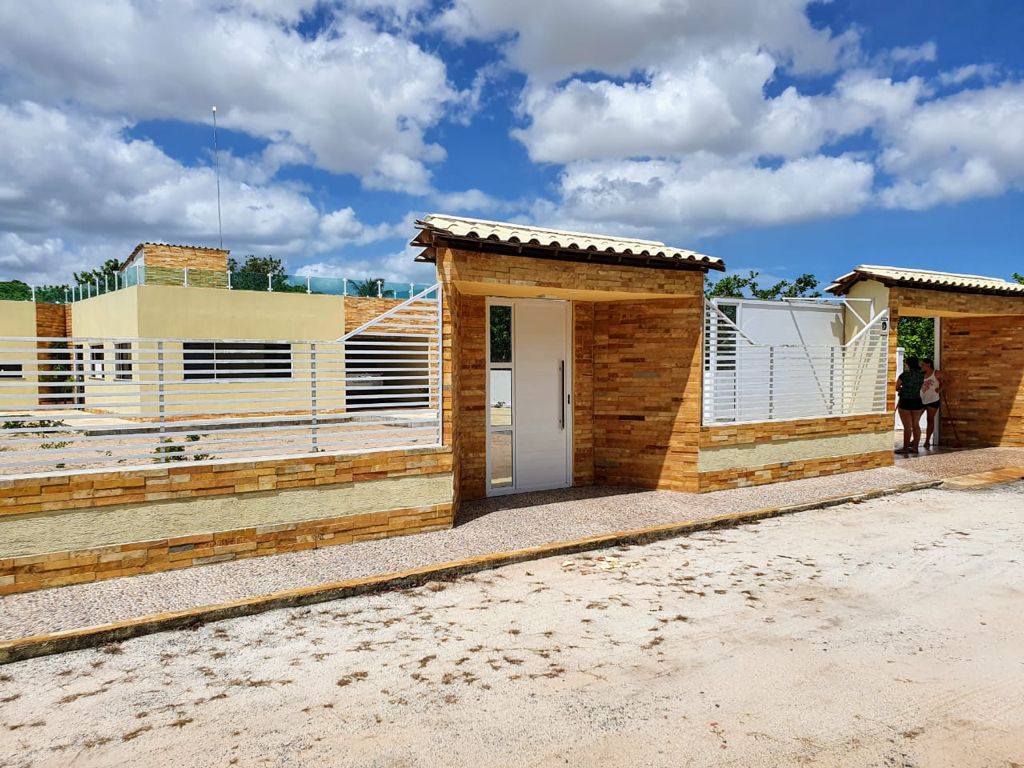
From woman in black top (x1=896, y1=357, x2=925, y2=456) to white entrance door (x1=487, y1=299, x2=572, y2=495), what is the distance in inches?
309

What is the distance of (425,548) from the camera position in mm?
6523

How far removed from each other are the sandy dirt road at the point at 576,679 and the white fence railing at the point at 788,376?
12.1ft

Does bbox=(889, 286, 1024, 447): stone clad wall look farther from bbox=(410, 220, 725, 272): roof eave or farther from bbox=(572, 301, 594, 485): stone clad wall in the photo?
bbox=(572, 301, 594, 485): stone clad wall

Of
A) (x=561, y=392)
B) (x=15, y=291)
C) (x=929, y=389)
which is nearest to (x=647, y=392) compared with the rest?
(x=561, y=392)

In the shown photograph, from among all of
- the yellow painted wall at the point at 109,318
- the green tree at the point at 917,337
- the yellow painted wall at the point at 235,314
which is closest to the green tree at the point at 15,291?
the yellow painted wall at the point at 109,318

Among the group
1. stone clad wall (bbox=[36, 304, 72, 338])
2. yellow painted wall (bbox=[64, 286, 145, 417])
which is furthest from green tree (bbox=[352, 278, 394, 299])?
stone clad wall (bbox=[36, 304, 72, 338])

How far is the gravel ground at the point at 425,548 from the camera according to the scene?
501 cm

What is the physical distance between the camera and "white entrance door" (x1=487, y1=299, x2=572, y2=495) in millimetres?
8938

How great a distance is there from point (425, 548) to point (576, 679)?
2.69 metres

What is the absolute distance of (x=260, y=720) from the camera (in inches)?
144

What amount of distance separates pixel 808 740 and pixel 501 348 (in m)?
6.16

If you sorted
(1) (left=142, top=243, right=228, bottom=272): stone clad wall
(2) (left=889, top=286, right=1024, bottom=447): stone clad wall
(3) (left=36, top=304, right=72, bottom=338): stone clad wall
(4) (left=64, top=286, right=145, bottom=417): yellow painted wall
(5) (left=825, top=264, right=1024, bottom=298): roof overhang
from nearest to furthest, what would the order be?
(5) (left=825, top=264, right=1024, bottom=298): roof overhang → (2) (left=889, top=286, right=1024, bottom=447): stone clad wall → (4) (left=64, top=286, right=145, bottom=417): yellow painted wall → (1) (left=142, top=243, right=228, bottom=272): stone clad wall → (3) (left=36, top=304, right=72, bottom=338): stone clad wall

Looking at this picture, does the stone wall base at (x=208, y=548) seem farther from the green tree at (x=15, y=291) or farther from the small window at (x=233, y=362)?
the green tree at (x=15, y=291)

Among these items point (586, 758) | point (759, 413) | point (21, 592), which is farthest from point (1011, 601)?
point (21, 592)
